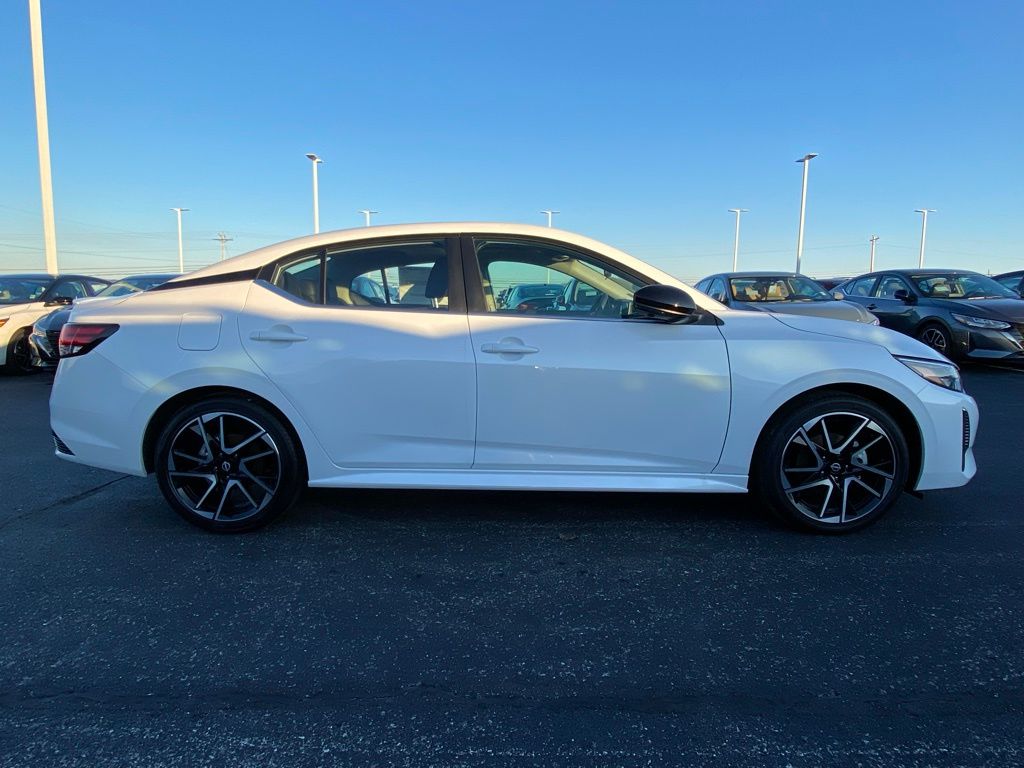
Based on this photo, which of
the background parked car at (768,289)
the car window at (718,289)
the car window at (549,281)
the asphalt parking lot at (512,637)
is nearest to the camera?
the asphalt parking lot at (512,637)

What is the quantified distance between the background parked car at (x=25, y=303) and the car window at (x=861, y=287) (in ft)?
42.2

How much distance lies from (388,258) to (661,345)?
151cm

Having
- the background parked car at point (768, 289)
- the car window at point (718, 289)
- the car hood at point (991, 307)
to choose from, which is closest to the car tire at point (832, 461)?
the background parked car at point (768, 289)

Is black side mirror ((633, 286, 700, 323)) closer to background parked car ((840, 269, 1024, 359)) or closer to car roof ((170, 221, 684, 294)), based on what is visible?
car roof ((170, 221, 684, 294))

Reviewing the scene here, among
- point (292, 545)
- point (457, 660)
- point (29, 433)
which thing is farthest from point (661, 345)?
point (29, 433)

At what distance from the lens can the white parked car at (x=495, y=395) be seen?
10.0 feet

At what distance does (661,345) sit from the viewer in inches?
121

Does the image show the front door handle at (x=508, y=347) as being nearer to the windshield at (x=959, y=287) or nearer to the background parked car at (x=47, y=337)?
the background parked car at (x=47, y=337)

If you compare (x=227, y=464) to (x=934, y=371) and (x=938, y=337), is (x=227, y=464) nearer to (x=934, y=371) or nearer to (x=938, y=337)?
(x=934, y=371)

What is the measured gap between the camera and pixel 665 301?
295 centimetres

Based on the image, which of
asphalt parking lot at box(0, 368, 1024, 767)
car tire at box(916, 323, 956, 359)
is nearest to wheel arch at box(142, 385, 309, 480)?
asphalt parking lot at box(0, 368, 1024, 767)

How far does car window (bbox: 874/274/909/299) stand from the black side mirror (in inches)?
344

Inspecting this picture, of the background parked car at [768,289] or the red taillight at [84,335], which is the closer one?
the red taillight at [84,335]

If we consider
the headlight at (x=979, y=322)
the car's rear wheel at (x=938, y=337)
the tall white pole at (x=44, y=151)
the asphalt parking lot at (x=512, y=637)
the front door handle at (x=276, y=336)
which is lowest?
the asphalt parking lot at (x=512, y=637)
